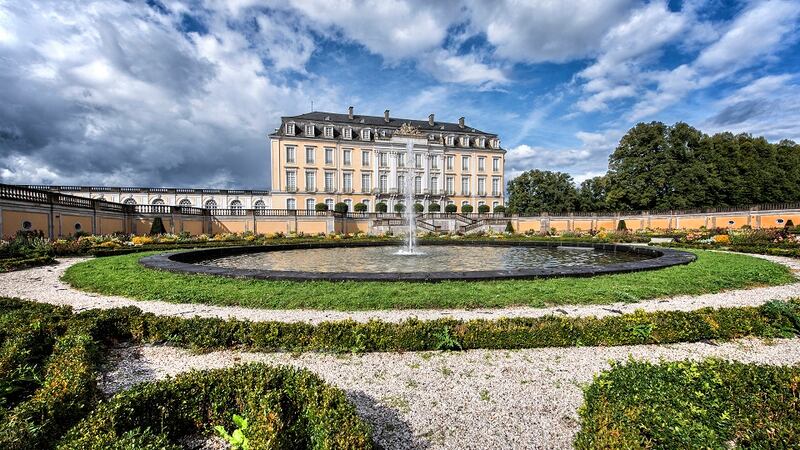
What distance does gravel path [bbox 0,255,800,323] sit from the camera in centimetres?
599

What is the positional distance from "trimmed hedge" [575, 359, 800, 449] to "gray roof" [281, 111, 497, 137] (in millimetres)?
50745

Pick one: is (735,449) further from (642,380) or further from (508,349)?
(508,349)

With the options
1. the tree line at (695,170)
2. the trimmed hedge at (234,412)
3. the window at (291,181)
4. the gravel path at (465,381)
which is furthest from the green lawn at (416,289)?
the window at (291,181)

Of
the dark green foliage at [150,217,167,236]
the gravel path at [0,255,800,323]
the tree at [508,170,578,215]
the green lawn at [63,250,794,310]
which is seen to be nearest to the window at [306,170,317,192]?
the dark green foliage at [150,217,167,236]

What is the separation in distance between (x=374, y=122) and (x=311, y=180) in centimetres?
1328

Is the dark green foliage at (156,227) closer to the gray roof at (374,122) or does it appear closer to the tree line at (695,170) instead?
the gray roof at (374,122)

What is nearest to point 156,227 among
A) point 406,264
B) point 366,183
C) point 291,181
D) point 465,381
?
point 406,264

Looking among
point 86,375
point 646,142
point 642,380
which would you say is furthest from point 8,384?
point 646,142

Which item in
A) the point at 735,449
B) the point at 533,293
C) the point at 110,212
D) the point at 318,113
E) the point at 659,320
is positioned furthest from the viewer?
the point at 318,113

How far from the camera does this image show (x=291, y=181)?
157 feet

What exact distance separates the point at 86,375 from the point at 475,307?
536 cm

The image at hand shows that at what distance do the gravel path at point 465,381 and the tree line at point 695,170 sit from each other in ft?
137

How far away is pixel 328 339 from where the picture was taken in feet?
15.5

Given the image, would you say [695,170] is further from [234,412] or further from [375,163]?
[234,412]
